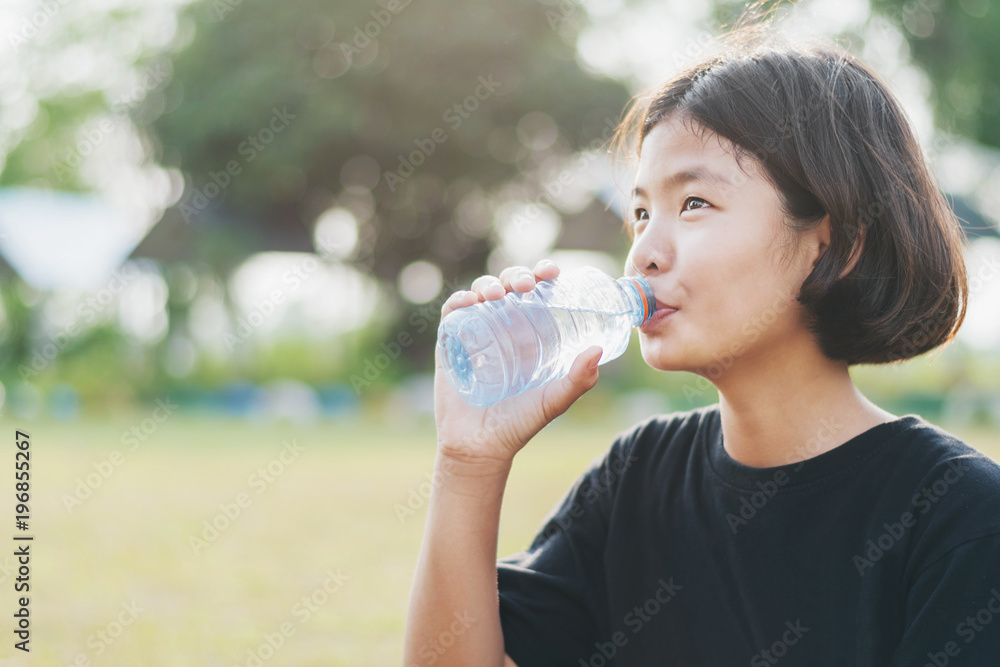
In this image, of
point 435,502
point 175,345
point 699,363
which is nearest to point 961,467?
point 699,363

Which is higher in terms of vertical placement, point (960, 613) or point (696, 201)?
point (696, 201)

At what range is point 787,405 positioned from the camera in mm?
1812

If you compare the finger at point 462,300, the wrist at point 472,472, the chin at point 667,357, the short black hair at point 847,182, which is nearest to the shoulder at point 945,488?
the short black hair at point 847,182

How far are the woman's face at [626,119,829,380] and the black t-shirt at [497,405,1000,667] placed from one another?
0.27 metres

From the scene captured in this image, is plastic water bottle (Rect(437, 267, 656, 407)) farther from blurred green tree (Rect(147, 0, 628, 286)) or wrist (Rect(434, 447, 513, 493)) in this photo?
blurred green tree (Rect(147, 0, 628, 286))

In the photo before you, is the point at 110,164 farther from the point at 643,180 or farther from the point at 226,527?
the point at 643,180

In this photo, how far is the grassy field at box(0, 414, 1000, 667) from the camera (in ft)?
13.0

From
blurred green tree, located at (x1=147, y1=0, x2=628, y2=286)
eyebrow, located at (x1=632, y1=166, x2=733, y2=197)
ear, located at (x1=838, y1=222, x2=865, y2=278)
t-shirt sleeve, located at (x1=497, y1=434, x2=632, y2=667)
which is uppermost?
eyebrow, located at (x1=632, y1=166, x2=733, y2=197)

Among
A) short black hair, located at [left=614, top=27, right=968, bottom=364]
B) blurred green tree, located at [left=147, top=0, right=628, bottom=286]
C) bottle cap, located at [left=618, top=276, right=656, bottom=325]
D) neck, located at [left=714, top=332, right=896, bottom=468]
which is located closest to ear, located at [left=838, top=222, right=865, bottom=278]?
short black hair, located at [left=614, top=27, right=968, bottom=364]

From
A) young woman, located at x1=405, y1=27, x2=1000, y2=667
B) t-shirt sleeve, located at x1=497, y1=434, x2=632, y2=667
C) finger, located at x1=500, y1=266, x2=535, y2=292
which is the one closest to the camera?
young woman, located at x1=405, y1=27, x2=1000, y2=667

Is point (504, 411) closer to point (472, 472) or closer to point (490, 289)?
point (472, 472)

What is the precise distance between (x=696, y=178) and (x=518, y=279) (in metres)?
0.43

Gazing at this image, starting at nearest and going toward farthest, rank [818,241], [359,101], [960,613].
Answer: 1. [960,613]
2. [818,241]
3. [359,101]

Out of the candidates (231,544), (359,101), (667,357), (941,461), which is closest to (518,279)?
(667,357)
